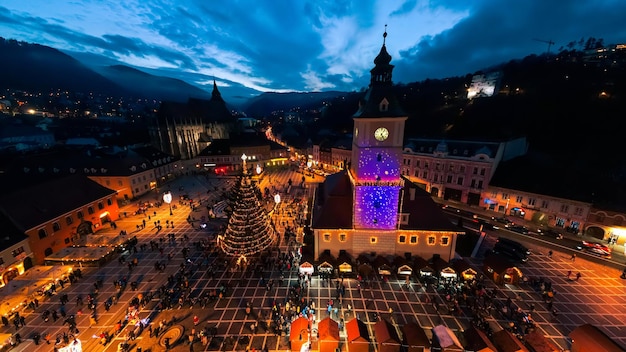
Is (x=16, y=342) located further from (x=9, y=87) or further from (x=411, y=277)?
(x=9, y=87)

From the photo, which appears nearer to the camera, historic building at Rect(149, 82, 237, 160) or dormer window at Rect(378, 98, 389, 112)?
dormer window at Rect(378, 98, 389, 112)

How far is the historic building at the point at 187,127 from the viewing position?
259ft

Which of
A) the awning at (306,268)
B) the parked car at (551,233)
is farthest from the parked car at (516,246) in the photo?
the awning at (306,268)

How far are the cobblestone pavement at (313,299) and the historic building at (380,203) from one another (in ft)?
14.0

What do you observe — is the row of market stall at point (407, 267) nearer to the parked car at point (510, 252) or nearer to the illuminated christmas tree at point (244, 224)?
the parked car at point (510, 252)

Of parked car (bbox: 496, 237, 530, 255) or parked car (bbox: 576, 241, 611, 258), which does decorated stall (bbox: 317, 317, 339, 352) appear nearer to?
parked car (bbox: 496, 237, 530, 255)

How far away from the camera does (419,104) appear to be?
87625 millimetres

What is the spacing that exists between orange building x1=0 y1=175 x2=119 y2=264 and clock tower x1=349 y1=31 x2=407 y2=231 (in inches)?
1536

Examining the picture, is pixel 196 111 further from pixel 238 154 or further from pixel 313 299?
pixel 313 299

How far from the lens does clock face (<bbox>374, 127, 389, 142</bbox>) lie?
77.4 feet

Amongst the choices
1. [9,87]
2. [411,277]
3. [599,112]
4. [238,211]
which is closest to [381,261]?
[411,277]

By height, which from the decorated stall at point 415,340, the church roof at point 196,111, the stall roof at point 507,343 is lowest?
the decorated stall at point 415,340

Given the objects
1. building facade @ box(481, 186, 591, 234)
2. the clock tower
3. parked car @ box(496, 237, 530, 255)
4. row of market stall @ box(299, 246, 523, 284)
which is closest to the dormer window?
the clock tower

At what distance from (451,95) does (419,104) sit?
12.9 metres
